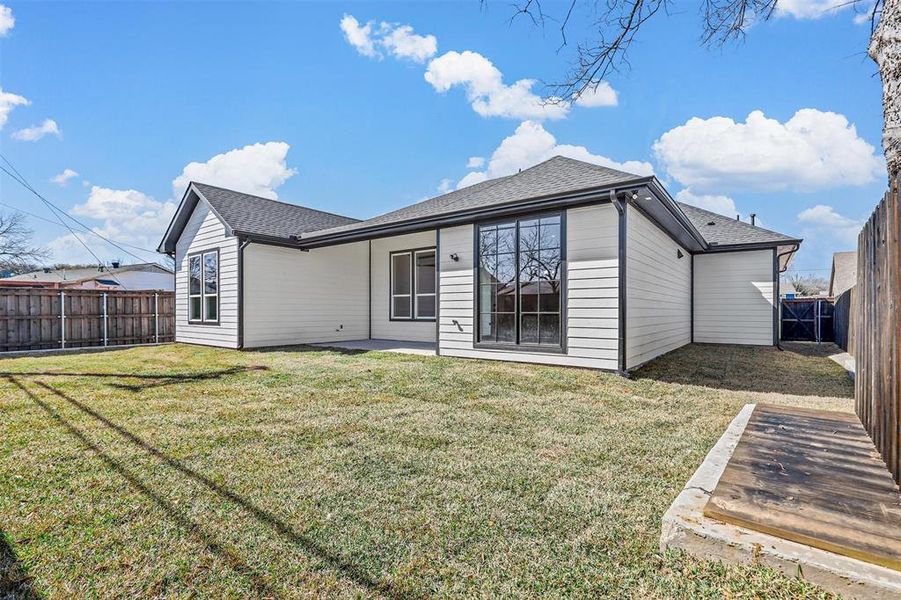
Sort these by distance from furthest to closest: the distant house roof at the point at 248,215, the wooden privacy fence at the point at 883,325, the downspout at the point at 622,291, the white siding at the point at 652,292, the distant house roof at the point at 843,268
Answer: the distant house roof at the point at 843,268
the distant house roof at the point at 248,215
the white siding at the point at 652,292
the downspout at the point at 622,291
the wooden privacy fence at the point at 883,325

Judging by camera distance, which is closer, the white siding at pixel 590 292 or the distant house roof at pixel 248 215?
the white siding at pixel 590 292

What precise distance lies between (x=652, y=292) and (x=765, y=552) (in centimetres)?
663

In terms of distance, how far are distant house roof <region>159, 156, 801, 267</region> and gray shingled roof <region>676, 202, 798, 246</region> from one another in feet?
0.07

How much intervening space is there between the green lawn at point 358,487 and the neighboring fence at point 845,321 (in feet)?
14.6

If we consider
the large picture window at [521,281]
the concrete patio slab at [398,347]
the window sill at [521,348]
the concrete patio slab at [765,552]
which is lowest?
the concrete patio slab at [398,347]

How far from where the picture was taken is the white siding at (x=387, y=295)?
35.2 feet

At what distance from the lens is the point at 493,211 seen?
6973 mm

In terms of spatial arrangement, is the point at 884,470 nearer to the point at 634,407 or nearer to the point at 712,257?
the point at 634,407

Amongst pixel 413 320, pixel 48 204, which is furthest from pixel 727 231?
pixel 48 204

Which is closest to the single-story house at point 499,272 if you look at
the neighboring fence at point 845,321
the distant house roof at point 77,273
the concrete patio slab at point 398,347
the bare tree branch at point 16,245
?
the concrete patio slab at point 398,347

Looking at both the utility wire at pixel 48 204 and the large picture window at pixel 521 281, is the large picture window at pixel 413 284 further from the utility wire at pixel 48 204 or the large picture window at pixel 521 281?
the utility wire at pixel 48 204

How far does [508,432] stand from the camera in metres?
3.70

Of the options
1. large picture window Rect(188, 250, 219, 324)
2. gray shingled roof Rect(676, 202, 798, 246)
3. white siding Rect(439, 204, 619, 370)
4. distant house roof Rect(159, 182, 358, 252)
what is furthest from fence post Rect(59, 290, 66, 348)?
gray shingled roof Rect(676, 202, 798, 246)

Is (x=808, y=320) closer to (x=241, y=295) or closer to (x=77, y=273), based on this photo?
(x=241, y=295)
